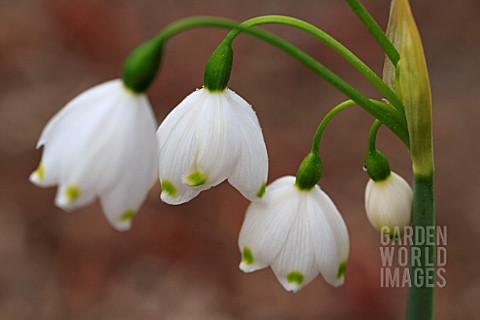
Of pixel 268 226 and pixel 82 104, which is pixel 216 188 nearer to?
pixel 268 226

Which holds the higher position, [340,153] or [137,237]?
[340,153]

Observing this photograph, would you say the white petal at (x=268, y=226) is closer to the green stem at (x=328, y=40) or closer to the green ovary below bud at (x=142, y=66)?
the green stem at (x=328, y=40)

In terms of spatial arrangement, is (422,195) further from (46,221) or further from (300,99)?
(300,99)

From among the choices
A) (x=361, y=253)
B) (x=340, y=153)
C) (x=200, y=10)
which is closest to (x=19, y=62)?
(x=200, y=10)

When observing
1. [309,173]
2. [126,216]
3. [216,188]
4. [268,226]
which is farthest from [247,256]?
[216,188]

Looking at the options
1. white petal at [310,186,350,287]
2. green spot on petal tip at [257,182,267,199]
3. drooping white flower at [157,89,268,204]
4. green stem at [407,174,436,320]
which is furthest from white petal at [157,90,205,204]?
green stem at [407,174,436,320]

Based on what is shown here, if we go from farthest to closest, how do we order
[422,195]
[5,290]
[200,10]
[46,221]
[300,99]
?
[200,10] → [300,99] → [46,221] → [5,290] → [422,195]

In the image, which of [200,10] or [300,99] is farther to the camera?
[200,10]
